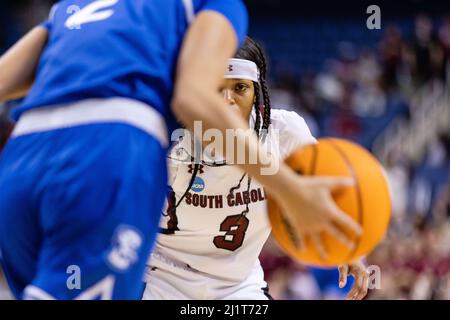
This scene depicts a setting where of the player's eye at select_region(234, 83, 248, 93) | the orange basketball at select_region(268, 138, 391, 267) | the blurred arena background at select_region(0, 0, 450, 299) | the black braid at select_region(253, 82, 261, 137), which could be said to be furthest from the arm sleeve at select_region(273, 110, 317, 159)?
the blurred arena background at select_region(0, 0, 450, 299)

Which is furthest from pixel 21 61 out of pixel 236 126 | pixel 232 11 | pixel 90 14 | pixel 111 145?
pixel 236 126

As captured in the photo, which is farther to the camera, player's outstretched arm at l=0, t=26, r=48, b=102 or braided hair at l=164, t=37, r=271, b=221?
braided hair at l=164, t=37, r=271, b=221

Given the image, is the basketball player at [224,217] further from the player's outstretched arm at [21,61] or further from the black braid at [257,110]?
the player's outstretched arm at [21,61]

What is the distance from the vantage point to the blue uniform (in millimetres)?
2502

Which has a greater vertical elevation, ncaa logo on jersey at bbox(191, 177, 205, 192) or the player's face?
the player's face

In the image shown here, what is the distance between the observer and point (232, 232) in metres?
4.41

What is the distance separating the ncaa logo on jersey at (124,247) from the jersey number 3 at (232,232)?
5.96 feet

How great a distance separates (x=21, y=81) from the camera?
3.04m

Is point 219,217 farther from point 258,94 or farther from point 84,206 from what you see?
point 84,206

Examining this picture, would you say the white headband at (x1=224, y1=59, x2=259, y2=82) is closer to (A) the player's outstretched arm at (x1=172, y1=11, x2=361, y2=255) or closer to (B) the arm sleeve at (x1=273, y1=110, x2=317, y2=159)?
(B) the arm sleeve at (x1=273, y1=110, x2=317, y2=159)

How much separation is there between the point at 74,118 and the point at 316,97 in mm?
12411

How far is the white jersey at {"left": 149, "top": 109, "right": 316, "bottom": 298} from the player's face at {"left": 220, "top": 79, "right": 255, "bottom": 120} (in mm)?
116

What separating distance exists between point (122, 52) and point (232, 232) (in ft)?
6.32

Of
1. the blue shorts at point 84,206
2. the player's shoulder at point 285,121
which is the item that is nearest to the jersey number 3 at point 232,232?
the player's shoulder at point 285,121
